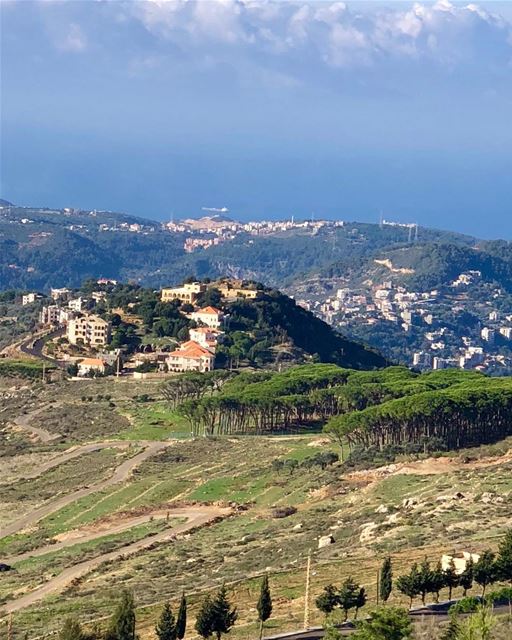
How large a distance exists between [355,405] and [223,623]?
34917mm

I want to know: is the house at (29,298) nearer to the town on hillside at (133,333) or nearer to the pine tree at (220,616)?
the town on hillside at (133,333)

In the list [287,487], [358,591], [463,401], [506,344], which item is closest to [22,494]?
[287,487]

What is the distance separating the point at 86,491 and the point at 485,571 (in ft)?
75.7

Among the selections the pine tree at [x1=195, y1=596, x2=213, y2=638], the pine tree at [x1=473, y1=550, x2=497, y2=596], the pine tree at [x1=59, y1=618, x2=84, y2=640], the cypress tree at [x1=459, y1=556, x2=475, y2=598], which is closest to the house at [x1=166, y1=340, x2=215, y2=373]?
the cypress tree at [x1=459, y1=556, x2=475, y2=598]

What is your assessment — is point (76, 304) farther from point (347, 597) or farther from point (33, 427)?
point (347, 597)

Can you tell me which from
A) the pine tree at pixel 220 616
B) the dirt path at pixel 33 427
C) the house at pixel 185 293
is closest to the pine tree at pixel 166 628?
the pine tree at pixel 220 616

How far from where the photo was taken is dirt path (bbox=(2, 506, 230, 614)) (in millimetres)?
32312

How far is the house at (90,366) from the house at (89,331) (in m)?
4.85

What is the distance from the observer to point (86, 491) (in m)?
48.0

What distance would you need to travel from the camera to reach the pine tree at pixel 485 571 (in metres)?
27.8

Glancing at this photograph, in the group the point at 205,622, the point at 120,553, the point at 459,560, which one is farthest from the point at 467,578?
the point at 120,553

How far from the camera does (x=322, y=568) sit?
103 ft

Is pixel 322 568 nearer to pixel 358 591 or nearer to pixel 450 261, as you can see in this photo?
pixel 358 591

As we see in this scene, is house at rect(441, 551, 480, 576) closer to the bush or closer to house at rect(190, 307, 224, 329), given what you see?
the bush
